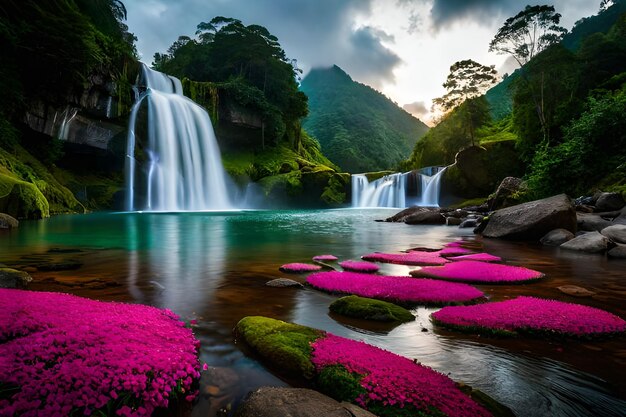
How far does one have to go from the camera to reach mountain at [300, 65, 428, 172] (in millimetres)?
124375

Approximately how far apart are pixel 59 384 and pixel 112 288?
6.06 meters

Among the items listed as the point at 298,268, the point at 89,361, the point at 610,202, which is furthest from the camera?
the point at 610,202

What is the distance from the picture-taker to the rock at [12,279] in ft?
26.9

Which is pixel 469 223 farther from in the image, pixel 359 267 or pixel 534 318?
pixel 534 318

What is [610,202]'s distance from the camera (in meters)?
20.0

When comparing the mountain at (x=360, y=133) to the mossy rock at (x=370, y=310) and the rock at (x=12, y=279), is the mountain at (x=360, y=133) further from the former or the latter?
the mossy rock at (x=370, y=310)

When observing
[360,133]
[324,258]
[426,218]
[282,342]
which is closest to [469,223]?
[426,218]

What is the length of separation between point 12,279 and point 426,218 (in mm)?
28095

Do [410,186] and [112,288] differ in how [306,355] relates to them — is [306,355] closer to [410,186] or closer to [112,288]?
[112,288]

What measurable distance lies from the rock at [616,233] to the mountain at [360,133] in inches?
4118

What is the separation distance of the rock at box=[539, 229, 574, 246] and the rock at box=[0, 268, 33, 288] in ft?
65.1

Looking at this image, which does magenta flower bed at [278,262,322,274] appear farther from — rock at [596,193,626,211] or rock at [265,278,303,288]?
rock at [596,193,626,211]

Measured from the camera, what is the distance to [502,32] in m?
42.0

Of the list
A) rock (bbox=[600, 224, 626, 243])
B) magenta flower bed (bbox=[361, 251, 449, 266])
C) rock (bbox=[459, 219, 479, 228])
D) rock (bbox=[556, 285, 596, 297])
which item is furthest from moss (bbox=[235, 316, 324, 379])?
rock (bbox=[459, 219, 479, 228])
